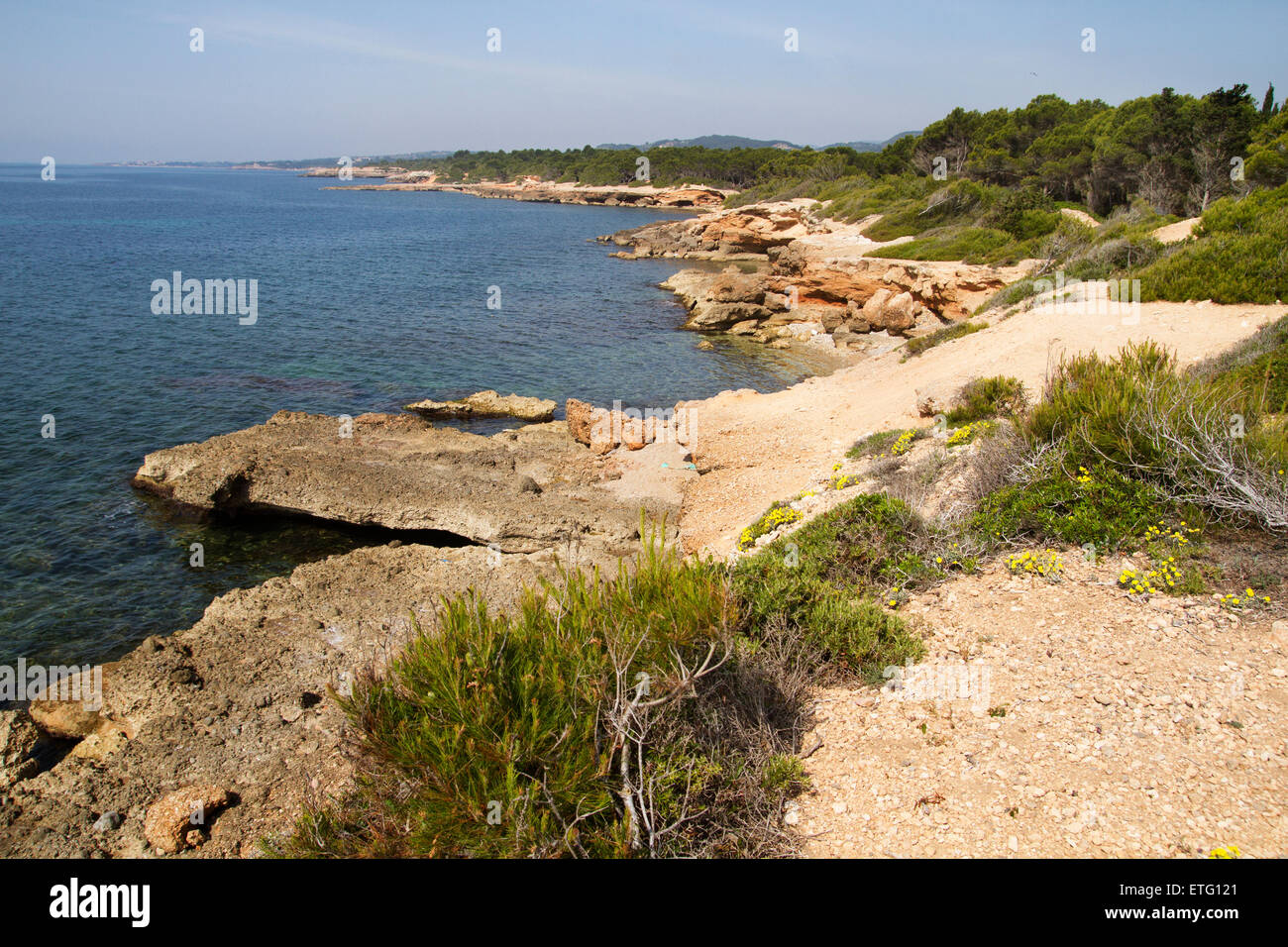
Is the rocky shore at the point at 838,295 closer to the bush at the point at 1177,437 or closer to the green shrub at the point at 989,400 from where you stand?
the green shrub at the point at 989,400

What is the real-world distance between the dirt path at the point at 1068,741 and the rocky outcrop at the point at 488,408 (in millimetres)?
13978

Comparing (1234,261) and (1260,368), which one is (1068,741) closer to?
Answer: (1260,368)

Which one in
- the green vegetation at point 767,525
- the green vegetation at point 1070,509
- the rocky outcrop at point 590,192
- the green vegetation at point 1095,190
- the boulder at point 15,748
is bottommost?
the boulder at point 15,748

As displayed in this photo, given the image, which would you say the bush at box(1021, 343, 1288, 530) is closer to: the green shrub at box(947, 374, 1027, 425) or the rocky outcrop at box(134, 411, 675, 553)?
the green shrub at box(947, 374, 1027, 425)

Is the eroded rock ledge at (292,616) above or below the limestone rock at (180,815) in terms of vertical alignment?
above

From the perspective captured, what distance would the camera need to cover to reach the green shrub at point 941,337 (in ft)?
58.5

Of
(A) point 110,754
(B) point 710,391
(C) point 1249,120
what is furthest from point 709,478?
(C) point 1249,120

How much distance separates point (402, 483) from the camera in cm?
1305

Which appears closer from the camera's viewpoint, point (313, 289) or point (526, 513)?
point (526, 513)

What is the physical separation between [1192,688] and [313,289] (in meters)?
38.8

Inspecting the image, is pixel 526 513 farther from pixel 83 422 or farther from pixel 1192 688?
pixel 83 422

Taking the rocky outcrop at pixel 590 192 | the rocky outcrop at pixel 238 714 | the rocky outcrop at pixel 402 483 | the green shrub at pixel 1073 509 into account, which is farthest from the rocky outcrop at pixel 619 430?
the rocky outcrop at pixel 590 192

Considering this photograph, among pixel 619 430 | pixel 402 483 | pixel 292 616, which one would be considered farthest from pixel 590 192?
pixel 292 616

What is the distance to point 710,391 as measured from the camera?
22.2 m
